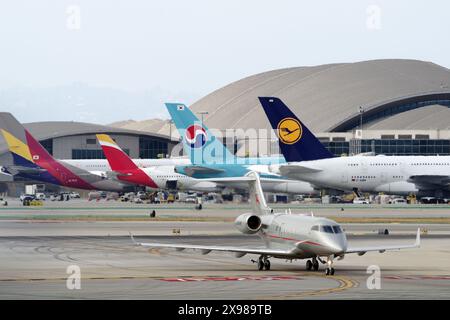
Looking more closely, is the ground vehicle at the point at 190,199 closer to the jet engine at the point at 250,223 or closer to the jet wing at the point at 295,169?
the jet wing at the point at 295,169

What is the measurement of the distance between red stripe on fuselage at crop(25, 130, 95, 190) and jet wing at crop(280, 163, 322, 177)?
50865 millimetres

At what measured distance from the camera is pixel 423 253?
60.9 metres

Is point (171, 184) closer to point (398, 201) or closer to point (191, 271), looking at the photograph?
point (398, 201)

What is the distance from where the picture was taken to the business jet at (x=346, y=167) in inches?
4643

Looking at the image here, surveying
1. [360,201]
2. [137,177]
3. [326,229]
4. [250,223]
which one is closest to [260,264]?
[250,223]

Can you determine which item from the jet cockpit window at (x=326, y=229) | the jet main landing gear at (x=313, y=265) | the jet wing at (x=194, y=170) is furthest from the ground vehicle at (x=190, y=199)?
the jet cockpit window at (x=326, y=229)

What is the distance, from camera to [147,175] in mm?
150500

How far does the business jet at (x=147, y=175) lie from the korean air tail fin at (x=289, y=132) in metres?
27.9

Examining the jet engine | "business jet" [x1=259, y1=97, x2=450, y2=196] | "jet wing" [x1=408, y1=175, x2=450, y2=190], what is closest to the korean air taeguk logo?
"business jet" [x1=259, y1=97, x2=450, y2=196]

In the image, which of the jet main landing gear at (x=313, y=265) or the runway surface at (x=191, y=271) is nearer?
the runway surface at (x=191, y=271)

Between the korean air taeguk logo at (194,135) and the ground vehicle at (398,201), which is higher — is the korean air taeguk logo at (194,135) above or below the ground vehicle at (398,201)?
above

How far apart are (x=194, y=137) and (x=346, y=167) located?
64.9 feet
